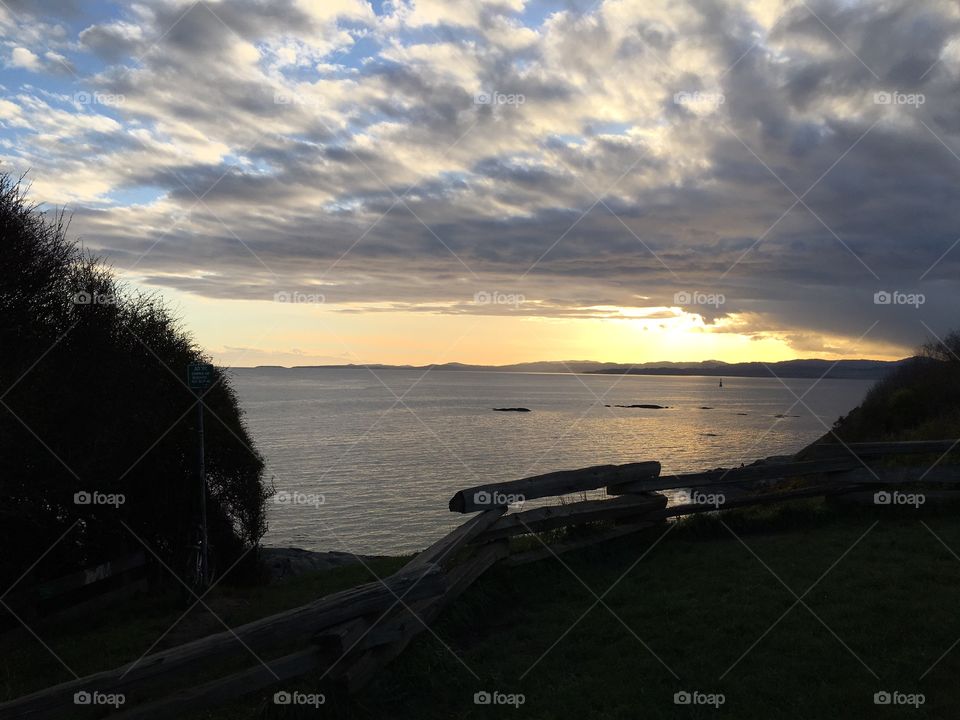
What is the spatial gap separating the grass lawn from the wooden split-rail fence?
1.06ft

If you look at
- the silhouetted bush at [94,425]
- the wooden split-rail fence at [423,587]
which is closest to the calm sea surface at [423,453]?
the silhouetted bush at [94,425]

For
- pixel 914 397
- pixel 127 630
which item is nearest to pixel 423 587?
pixel 127 630

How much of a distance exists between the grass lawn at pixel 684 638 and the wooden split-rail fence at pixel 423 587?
324 millimetres

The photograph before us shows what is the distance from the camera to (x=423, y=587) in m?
6.64

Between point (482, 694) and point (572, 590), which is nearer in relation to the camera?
point (482, 694)

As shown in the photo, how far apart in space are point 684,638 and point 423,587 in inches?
110

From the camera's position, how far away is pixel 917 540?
10.3 m

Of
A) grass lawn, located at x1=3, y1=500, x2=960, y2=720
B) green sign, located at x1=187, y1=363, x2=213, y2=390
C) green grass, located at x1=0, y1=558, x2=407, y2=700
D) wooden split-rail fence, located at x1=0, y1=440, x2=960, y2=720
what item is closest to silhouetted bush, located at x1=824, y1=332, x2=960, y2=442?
wooden split-rail fence, located at x1=0, y1=440, x2=960, y2=720

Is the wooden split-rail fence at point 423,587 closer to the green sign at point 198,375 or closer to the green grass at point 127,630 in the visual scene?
the green grass at point 127,630

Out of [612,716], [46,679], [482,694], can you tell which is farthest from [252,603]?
[612,716]

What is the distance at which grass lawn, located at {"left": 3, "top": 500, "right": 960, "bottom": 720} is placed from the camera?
19.5 ft

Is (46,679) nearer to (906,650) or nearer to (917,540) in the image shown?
(906,650)

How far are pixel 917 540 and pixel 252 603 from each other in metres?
11.7

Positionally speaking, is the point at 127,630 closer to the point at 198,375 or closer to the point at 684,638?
the point at 198,375
